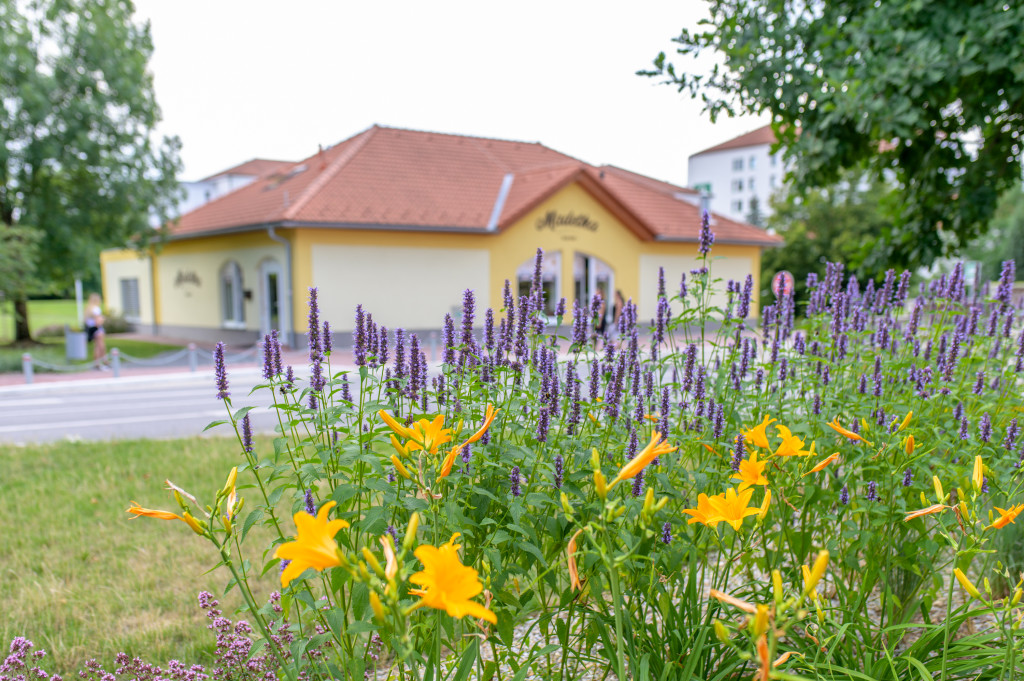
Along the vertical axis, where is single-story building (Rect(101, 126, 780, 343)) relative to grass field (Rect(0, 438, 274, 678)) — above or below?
above

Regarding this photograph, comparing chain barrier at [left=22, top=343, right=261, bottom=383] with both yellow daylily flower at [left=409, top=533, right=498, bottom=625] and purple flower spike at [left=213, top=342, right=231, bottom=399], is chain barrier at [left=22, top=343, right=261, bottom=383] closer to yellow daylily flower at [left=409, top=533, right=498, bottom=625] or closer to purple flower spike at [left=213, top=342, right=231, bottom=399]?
purple flower spike at [left=213, top=342, right=231, bottom=399]

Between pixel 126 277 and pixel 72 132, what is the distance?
37.7 ft

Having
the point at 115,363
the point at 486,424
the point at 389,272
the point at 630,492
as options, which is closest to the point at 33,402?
the point at 115,363

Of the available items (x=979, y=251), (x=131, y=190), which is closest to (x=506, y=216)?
(x=131, y=190)

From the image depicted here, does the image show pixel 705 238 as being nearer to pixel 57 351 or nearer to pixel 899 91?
pixel 899 91

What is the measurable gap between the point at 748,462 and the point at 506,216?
17745 mm

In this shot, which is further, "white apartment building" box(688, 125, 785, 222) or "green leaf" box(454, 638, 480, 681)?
"white apartment building" box(688, 125, 785, 222)

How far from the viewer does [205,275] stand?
2152 cm

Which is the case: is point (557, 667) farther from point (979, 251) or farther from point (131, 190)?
point (979, 251)

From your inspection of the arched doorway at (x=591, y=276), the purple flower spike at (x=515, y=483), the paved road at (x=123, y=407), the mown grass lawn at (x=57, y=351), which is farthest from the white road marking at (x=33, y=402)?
the arched doorway at (x=591, y=276)

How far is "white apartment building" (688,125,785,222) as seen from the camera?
5556 cm

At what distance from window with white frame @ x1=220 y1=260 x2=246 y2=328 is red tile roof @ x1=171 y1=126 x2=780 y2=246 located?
1.28 meters

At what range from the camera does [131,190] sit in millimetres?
17906

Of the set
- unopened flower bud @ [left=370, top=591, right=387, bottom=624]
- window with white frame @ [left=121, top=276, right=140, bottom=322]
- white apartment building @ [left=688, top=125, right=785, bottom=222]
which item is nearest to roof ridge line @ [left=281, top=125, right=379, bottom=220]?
window with white frame @ [left=121, top=276, right=140, bottom=322]
